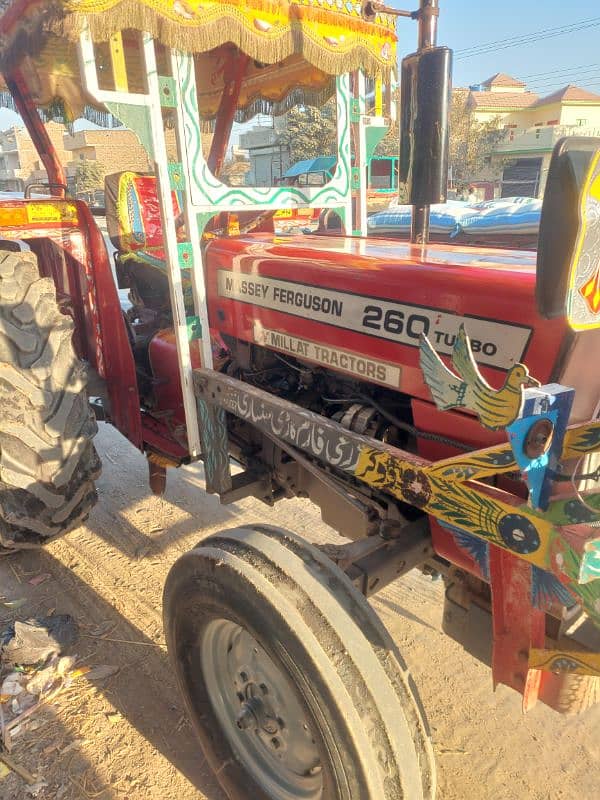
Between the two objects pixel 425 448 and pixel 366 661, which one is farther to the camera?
A: pixel 425 448

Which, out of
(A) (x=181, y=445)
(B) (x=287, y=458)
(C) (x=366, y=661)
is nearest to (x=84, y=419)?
(A) (x=181, y=445)

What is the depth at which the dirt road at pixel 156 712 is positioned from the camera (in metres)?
1.96

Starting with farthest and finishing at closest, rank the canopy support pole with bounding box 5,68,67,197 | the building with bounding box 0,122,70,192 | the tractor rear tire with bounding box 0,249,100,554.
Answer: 1. the building with bounding box 0,122,70,192
2. the canopy support pole with bounding box 5,68,67,197
3. the tractor rear tire with bounding box 0,249,100,554

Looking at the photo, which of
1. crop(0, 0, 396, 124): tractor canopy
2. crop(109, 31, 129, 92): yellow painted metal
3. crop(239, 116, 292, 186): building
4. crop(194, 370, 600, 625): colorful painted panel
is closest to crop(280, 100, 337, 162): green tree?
crop(239, 116, 292, 186): building

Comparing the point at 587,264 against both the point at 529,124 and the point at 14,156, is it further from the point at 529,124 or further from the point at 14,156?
the point at 14,156

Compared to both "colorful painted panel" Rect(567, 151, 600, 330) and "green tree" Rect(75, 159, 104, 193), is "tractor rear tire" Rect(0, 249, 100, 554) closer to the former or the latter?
"colorful painted panel" Rect(567, 151, 600, 330)

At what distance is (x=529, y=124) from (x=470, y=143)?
548 cm

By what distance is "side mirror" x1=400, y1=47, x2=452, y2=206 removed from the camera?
182 cm

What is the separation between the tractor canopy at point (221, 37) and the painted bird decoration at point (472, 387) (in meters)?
1.54

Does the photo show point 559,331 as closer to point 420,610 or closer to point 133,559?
point 420,610

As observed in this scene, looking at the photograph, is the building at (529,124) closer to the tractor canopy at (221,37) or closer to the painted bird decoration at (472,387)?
the tractor canopy at (221,37)

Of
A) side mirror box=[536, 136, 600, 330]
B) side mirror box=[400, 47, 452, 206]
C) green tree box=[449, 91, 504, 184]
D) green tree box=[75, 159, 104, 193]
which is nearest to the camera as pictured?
side mirror box=[536, 136, 600, 330]

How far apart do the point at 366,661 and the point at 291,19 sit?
7.10ft

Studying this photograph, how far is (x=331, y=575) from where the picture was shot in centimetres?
154
